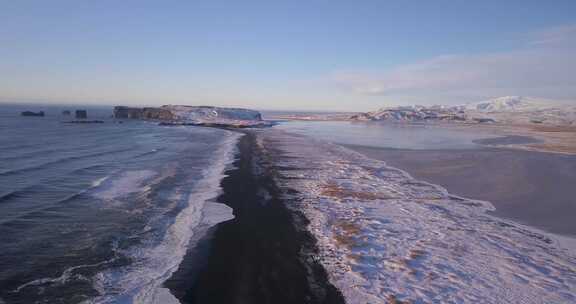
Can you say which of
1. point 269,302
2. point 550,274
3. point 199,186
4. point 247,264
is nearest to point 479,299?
point 550,274

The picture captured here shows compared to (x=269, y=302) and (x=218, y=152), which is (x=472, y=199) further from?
(x=218, y=152)

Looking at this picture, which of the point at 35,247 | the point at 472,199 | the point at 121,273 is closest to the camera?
the point at 121,273

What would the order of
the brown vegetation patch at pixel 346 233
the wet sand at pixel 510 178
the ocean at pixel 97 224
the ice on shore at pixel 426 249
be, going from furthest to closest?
the wet sand at pixel 510 178, the brown vegetation patch at pixel 346 233, the ice on shore at pixel 426 249, the ocean at pixel 97 224

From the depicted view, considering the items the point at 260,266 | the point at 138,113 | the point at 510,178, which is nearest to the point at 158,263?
the point at 260,266

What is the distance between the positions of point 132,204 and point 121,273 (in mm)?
6735

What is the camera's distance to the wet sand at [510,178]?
15.7 meters

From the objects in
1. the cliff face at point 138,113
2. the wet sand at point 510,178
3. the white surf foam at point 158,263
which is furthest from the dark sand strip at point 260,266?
the cliff face at point 138,113

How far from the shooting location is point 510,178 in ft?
77.5

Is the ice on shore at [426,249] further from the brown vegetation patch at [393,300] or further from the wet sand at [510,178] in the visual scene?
the wet sand at [510,178]

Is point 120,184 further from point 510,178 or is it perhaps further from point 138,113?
point 138,113

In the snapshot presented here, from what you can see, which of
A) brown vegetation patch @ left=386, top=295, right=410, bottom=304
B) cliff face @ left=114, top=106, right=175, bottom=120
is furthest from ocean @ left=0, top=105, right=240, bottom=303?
cliff face @ left=114, top=106, right=175, bottom=120

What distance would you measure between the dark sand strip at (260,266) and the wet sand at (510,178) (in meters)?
9.14

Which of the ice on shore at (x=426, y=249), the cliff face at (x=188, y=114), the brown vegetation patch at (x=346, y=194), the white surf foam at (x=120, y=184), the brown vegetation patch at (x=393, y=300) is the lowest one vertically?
the brown vegetation patch at (x=393, y=300)

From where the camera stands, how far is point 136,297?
813cm
